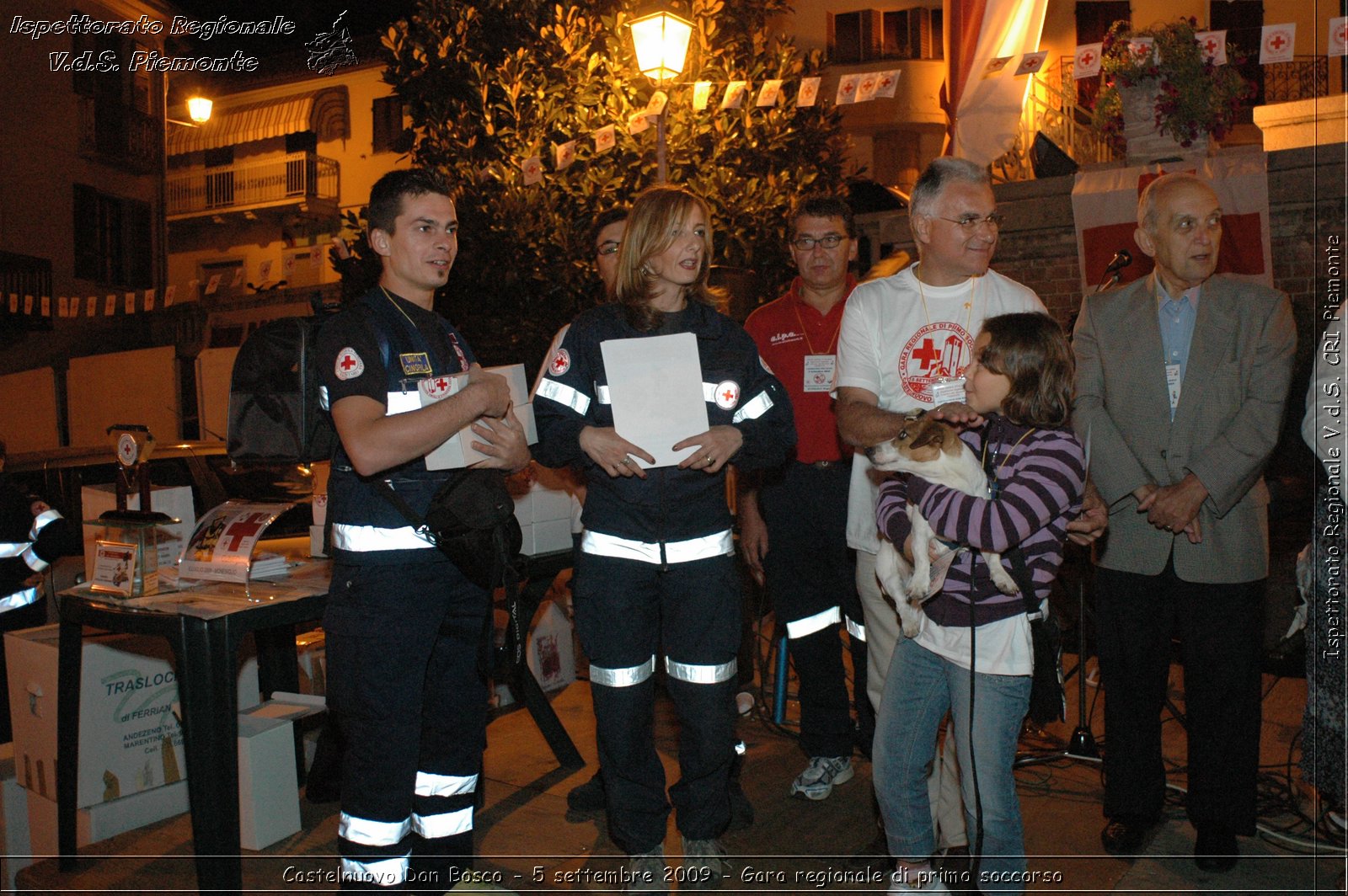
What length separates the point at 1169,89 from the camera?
7105 millimetres

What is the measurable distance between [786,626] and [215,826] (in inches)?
93.4

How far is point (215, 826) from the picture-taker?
10.4 ft

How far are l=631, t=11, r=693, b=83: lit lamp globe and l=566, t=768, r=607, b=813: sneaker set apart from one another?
4.95 metres

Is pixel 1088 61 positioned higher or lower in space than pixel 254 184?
lower

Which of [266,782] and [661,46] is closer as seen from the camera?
[266,782]

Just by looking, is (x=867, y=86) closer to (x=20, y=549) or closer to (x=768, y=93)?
(x=768, y=93)

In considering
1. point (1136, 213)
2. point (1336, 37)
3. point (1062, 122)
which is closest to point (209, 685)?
point (1336, 37)

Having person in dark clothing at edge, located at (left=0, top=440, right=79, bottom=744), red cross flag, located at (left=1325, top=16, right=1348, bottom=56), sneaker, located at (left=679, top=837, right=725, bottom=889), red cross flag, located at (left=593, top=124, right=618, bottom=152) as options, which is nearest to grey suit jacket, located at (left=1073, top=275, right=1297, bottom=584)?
sneaker, located at (left=679, top=837, right=725, bottom=889)

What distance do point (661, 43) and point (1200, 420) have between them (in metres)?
4.77

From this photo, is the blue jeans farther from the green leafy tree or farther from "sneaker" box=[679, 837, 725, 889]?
the green leafy tree

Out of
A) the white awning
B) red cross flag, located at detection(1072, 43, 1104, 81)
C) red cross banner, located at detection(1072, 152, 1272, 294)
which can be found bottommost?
red cross banner, located at detection(1072, 152, 1272, 294)

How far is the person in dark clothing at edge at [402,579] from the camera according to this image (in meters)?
2.88

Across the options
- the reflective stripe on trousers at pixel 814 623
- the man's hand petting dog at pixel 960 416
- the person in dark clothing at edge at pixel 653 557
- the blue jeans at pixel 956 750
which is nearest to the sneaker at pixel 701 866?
the person in dark clothing at edge at pixel 653 557

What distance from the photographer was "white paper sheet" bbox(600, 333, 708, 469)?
10.5ft
